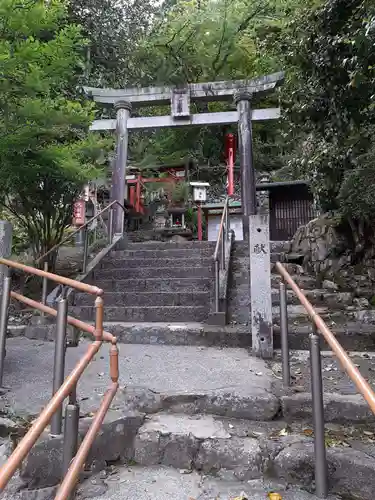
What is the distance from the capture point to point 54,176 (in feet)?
20.9

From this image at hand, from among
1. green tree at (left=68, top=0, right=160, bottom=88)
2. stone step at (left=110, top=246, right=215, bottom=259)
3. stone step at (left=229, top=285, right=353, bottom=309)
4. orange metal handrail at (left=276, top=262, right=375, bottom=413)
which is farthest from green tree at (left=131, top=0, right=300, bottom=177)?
orange metal handrail at (left=276, top=262, right=375, bottom=413)

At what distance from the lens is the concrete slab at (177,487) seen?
200 centimetres

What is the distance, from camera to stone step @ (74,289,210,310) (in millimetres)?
5633

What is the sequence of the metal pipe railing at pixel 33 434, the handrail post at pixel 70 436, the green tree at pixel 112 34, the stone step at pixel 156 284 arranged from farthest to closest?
the green tree at pixel 112 34 < the stone step at pixel 156 284 < the handrail post at pixel 70 436 < the metal pipe railing at pixel 33 434

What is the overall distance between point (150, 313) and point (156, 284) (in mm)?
847

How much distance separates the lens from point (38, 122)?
4918mm

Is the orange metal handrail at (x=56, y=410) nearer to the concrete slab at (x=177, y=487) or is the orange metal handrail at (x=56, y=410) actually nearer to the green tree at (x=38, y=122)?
the concrete slab at (x=177, y=487)

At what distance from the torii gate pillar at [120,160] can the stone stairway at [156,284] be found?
57.3 inches

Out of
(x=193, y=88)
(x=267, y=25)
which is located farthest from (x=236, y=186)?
(x=193, y=88)

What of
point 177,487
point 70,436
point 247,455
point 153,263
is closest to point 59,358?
point 70,436

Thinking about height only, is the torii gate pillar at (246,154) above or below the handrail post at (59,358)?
above

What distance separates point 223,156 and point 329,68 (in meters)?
13.4

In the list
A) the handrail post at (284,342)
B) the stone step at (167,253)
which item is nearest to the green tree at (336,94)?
the handrail post at (284,342)

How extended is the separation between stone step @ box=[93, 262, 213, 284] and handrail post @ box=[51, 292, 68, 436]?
159 inches
